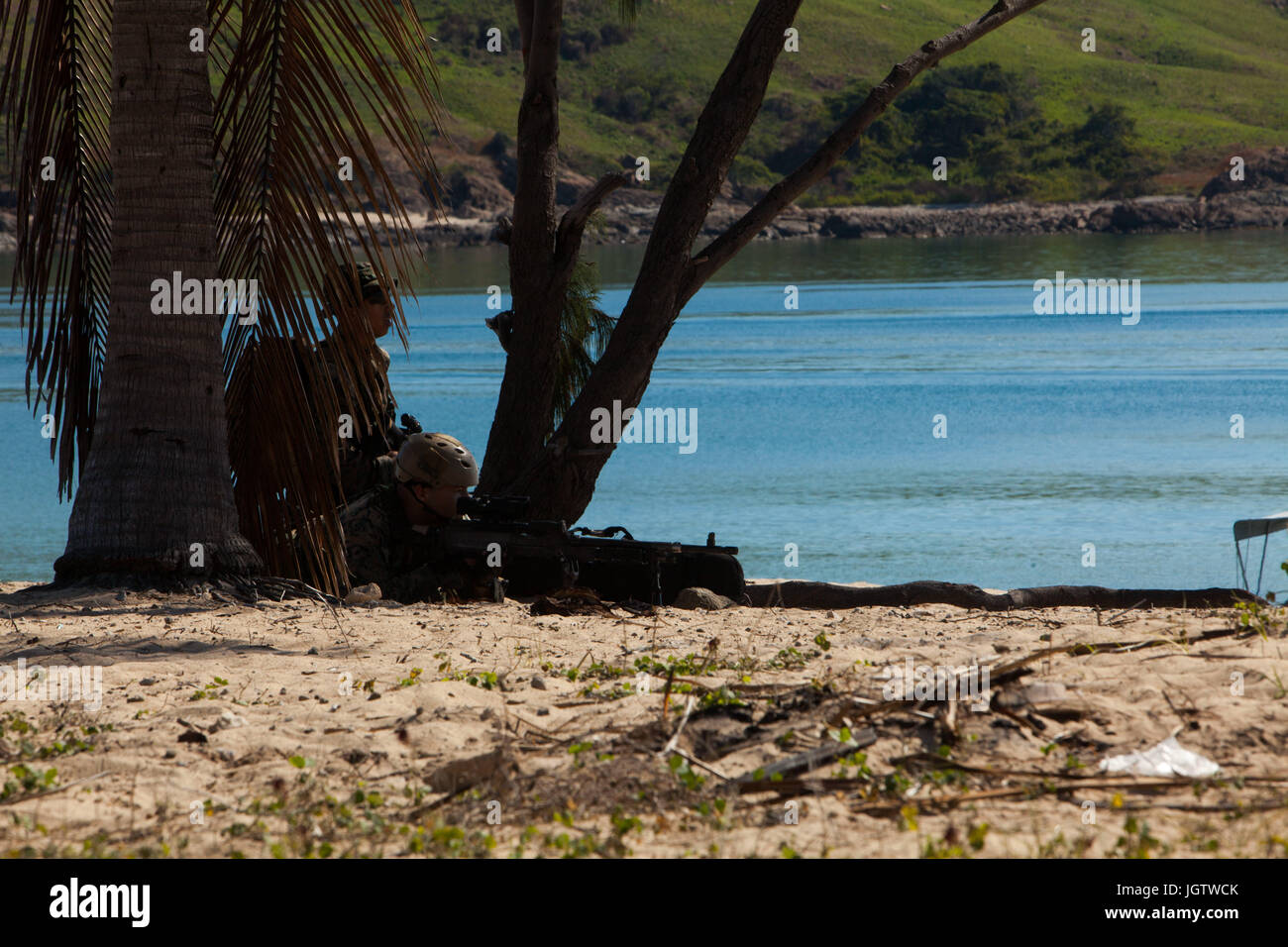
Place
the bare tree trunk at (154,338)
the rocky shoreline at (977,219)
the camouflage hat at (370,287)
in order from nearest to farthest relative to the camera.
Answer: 1. the bare tree trunk at (154,338)
2. the camouflage hat at (370,287)
3. the rocky shoreline at (977,219)

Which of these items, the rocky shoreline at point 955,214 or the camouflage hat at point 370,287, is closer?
the camouflage hat at point 370,287

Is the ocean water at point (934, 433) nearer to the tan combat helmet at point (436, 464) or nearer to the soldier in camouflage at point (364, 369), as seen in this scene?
the soldier in camouflage at point (364, 369)

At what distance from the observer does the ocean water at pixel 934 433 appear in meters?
12.0

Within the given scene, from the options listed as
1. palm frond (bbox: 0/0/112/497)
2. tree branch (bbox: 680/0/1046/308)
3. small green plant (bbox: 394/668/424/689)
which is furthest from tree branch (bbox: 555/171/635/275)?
small green plant (bbox: 394/668/424/689)

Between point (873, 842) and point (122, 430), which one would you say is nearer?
point (873, 842)

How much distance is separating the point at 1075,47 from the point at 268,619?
125 meters

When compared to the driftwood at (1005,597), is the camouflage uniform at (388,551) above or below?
above

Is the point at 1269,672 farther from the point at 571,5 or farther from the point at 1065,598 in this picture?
the point at 571,5

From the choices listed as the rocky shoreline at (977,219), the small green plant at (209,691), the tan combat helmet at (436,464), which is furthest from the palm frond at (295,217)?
the rocky shoreline at (977,219)

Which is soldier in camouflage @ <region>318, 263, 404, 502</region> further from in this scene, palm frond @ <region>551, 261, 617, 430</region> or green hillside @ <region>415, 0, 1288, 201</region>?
green hillside @ <region>415, 0, 1288, 201</region>

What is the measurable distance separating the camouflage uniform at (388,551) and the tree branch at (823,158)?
2.32m

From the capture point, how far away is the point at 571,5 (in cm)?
10725

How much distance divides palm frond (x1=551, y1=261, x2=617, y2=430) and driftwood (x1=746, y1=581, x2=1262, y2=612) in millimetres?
2219
